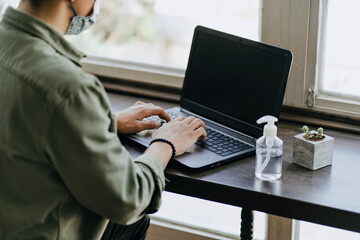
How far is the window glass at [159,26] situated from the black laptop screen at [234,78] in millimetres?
240

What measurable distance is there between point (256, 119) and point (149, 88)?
0.59 meters

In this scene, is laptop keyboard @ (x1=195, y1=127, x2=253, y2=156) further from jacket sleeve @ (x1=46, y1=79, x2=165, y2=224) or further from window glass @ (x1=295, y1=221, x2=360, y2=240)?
window glass @ (x1=295, y1=221, x2=360, y2=240)

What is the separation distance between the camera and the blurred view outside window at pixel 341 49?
1.77m

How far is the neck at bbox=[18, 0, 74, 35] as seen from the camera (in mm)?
1218

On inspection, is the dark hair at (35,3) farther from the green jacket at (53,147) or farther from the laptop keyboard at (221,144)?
the laptop keyboard at (221,144)

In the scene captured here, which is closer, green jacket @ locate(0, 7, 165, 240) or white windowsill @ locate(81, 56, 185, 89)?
green jacket @ locate(0, 7, 165, 240)

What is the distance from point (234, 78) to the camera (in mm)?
1683

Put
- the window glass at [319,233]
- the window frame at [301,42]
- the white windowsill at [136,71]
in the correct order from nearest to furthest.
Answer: the window frame at [301,42] → the window glass at [319,233] → the white windowsill at [136,71]

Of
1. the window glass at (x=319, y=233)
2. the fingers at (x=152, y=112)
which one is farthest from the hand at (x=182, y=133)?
the window glass at (x=319, y=233)

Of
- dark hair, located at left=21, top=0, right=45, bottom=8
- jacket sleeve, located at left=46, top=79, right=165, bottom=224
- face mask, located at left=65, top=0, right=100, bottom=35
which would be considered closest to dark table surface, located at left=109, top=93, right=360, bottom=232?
jacket sleeve, located at left=46, top=79, right=165, bottom=224

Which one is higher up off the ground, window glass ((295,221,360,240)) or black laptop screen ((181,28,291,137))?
black laptop screen ((181,28,291,137))

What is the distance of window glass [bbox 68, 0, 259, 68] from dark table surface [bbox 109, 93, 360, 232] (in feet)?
1.85

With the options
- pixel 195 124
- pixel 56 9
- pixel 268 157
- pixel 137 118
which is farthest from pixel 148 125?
pixel 56 9

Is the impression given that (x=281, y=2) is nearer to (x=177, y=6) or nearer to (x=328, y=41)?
(x=328, y=41)
